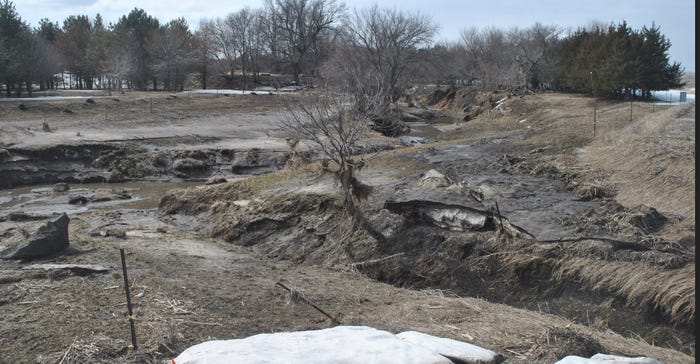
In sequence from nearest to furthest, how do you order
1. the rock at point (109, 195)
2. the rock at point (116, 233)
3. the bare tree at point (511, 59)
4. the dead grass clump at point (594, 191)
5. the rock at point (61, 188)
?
the dead grass clump at point (594, 191) → the rock at point (116, 233) → the rock at point (109, 195) → the rock at point (61, 188) → the bare tree at point (511, 59)

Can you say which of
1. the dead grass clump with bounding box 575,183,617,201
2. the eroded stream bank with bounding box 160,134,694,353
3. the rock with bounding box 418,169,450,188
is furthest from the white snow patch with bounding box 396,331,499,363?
the rock with bounding box 418,169,450,188

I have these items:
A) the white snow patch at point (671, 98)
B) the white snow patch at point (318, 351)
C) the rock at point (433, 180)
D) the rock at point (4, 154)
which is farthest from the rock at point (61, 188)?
the white snow patch at point (671, 98)

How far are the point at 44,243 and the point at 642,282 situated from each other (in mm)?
8873

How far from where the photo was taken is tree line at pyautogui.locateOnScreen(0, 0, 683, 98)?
132 feet

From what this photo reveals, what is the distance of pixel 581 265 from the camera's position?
9.16 m

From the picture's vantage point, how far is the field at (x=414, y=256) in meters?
6.83

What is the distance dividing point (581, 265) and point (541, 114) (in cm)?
2628

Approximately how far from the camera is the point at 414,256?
438 inches

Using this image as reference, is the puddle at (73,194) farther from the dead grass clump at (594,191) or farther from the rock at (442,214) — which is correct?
the dead grass clump at (594,191)

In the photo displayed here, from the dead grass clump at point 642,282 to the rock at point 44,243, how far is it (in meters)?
7.79

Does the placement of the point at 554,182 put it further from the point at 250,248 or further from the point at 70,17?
the point at 70,17

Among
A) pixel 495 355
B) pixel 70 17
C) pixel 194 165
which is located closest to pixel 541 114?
pixel 194 165

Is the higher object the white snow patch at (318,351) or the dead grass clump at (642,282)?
the white snow patch at (318,351)

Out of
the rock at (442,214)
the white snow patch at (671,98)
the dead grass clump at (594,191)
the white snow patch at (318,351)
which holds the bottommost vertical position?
the white snow patch at (318,351)
